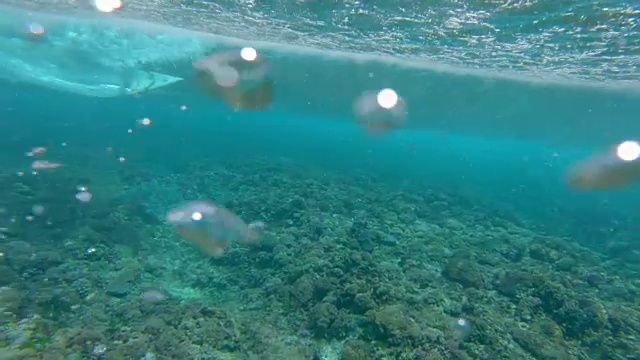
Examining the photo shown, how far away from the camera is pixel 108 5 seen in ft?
55.0

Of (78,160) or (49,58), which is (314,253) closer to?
(78,160)

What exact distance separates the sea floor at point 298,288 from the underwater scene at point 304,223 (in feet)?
0.17

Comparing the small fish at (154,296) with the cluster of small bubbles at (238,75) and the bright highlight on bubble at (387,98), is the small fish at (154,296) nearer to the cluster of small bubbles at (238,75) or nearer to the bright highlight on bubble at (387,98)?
the cluster of small bubbles at (238,75)

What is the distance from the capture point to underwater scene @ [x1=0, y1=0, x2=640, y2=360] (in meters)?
7.16

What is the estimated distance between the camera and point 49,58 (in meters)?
28.3

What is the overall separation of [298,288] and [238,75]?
21617mm

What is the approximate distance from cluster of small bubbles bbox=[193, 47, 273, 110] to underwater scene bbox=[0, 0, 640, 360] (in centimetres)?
22

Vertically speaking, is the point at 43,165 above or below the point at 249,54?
below

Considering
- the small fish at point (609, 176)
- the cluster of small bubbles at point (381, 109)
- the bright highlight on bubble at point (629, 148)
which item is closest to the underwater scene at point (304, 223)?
the cluster of small bubbles at point (381, 109)

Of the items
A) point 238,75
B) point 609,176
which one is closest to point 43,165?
point 238,75

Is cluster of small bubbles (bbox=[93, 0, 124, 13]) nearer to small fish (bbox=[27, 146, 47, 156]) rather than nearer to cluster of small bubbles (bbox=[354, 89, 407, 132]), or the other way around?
small fish (bbox=[27, 146, 47, 156])

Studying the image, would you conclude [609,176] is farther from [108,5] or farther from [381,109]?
[108,5]

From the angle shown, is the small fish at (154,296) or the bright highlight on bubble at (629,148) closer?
the small fish at (154,296)

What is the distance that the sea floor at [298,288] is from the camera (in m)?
6.76
